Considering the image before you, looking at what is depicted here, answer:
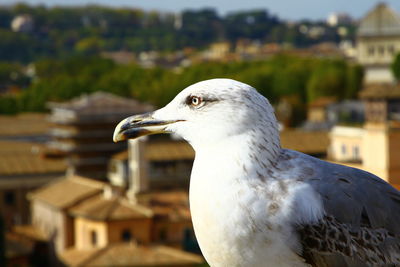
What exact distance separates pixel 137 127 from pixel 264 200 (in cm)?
45

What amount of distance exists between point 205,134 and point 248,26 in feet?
517

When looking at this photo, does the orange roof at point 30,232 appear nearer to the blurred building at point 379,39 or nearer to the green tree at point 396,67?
the green tree at point 396,67

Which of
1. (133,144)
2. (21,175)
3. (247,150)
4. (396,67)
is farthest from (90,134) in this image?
(247,150)

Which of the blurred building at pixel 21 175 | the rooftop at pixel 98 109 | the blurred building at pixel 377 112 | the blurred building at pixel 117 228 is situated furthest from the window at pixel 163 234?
the rooftop at pixel 98 109

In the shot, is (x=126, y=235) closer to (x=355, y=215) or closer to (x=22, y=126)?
(x=22, y=126)

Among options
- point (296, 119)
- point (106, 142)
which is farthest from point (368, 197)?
point (296, 119)

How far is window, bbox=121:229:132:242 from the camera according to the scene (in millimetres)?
30906

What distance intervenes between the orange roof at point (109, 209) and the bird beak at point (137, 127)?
2756 cm

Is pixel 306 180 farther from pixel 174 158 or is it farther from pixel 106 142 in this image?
→ pixel 106 142

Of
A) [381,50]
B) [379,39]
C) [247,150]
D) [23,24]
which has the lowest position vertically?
[23,24]

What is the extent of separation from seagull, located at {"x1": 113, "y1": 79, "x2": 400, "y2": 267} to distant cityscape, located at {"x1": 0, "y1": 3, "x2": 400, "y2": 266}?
257cm

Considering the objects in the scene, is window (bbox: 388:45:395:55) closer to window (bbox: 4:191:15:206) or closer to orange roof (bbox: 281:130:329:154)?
orange roof (bbox: 281:130:329:154)

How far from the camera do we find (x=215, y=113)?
118 inches

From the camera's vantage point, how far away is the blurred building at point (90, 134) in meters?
46.2
